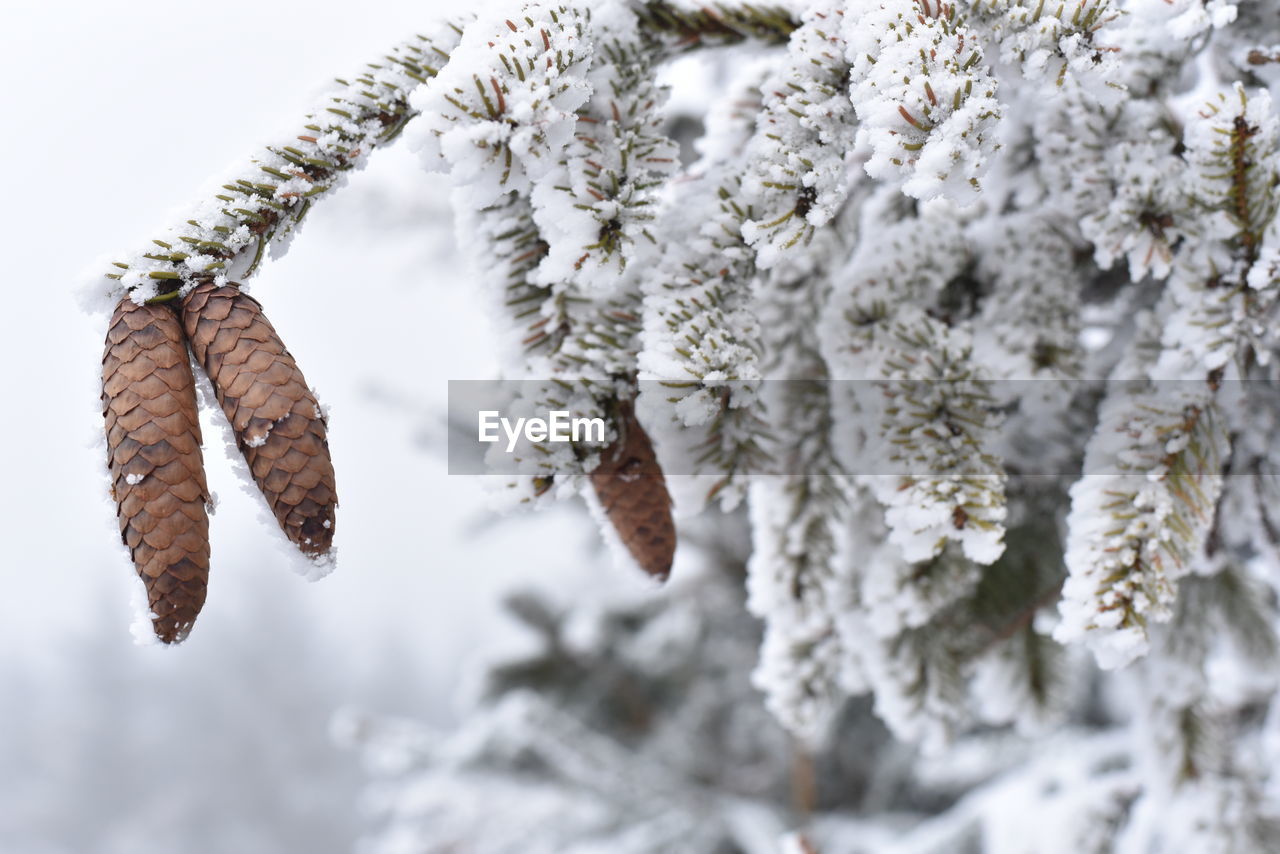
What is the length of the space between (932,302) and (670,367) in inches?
18.5

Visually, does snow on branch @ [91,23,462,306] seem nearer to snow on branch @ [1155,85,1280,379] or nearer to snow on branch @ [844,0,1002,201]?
snow on branch @ [844,0,1002,201]

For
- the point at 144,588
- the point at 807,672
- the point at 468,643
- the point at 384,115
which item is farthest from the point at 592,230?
the point at 468,643

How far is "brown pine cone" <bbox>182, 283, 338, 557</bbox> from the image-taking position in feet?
1.99

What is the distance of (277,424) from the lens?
0.61m

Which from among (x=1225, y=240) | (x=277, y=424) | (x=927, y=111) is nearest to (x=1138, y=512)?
(x=1225, y=240)

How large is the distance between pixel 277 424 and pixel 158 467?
0.09 m

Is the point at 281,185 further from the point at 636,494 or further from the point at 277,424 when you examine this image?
the point at 636,494

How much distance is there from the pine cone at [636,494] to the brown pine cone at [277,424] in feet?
0.92

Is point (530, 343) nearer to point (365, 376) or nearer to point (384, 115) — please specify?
point (384, 115)

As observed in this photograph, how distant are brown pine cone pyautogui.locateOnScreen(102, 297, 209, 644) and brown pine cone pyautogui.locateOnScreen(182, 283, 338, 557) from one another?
3 cm

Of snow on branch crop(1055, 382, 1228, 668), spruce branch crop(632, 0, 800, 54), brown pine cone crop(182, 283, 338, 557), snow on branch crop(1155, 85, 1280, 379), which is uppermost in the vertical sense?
spruce branch crop(632, 0, 800, 54)

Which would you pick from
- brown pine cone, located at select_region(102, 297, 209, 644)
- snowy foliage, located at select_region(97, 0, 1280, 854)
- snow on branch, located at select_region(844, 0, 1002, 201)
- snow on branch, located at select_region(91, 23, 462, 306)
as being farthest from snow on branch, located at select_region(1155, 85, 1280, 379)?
brown pine cone, located at select_region(102, 297, 209, 644)

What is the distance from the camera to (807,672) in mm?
1234

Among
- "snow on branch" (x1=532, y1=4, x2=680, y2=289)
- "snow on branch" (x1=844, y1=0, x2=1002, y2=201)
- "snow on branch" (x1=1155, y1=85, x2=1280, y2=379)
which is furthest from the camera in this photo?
"snow on branch" (x1=1155, y1=85, x2=1280, y2=379)
